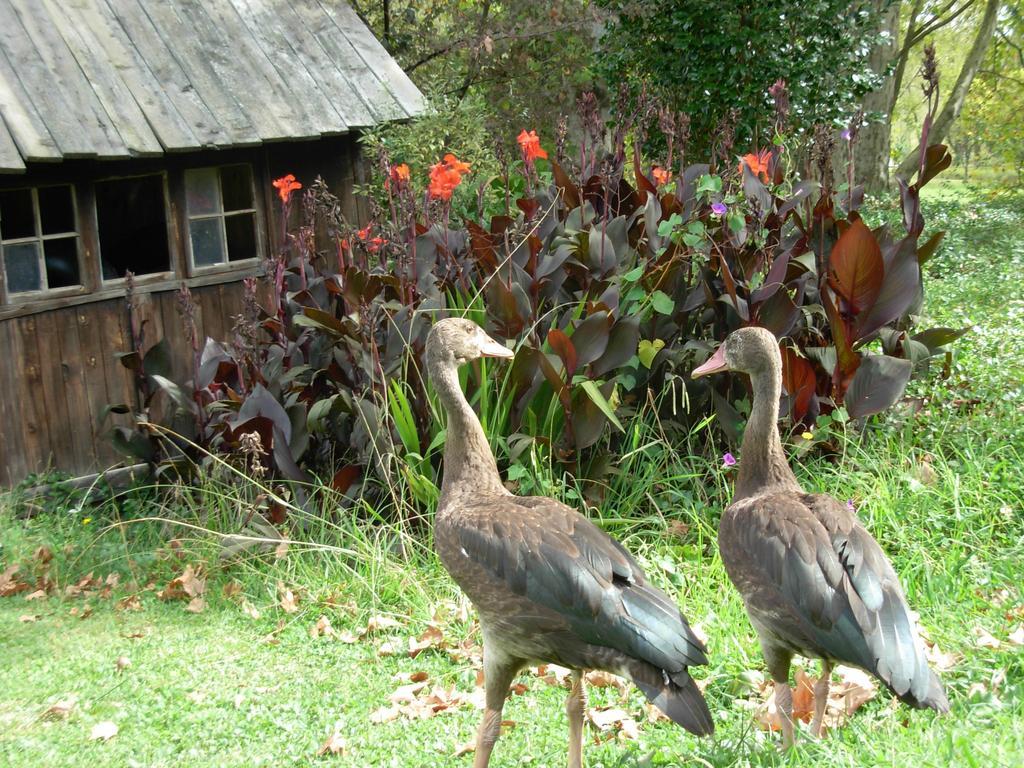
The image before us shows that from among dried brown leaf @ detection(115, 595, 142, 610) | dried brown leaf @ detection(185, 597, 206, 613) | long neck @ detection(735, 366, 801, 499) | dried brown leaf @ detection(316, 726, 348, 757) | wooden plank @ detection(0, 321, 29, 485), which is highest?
long neck @ detection(735, 366, 801, 499)

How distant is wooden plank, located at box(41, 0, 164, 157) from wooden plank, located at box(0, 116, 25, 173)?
0.85m

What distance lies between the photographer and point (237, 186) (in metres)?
9.57

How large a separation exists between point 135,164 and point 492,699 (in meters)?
6.44

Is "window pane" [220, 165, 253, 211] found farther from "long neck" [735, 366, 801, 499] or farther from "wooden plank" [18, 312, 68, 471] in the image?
"long neck" [735, 366, 801, 499]

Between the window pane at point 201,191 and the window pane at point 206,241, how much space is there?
→ 0.31 feet

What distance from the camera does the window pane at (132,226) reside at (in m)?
8.76

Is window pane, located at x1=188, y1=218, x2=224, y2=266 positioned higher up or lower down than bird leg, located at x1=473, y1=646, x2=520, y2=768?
higher up

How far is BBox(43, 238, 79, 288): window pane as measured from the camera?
27.6ft

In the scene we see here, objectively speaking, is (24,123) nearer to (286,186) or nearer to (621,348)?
(286,186)

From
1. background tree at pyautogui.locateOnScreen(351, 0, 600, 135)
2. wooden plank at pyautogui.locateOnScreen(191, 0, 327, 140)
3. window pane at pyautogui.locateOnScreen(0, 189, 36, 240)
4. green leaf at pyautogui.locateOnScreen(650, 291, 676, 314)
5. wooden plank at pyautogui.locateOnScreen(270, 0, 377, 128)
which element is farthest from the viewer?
background tree at pyautogui.locateOnScreen(351, 0, 600, 135)

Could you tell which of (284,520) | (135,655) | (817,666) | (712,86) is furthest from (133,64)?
(817,666)

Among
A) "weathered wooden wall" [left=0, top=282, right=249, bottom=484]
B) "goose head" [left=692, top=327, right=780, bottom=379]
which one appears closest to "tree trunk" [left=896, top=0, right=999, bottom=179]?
"weathered wooden wall" [left=0, top=282, right=249, bottom=484]

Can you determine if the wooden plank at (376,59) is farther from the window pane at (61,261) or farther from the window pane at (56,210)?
the window pane at (61,261)

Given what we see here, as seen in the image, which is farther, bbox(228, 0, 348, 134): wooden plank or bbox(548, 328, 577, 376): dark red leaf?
bbox(228, 0, 348, 134): wooden plank
